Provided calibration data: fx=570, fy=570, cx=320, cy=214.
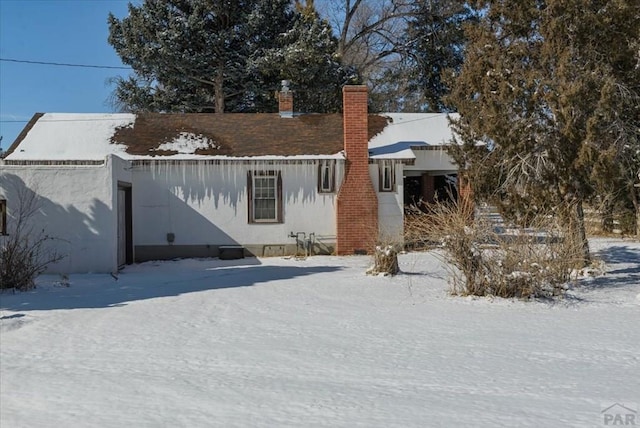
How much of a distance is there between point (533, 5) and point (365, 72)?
21556mm

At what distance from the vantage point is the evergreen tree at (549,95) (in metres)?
10.3

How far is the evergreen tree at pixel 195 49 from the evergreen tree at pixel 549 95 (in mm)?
16142

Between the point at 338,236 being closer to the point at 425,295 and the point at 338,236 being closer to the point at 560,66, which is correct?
the point at 425,295

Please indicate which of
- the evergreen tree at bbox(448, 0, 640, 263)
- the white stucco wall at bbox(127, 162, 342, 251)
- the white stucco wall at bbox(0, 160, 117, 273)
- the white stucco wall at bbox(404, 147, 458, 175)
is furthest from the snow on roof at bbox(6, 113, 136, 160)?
the evergreen tree at bbox(448, 0, 640, 263)

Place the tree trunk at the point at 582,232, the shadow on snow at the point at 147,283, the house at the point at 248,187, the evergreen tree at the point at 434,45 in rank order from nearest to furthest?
the shadow on snow at the point at 147,283, the tree trunk at the point at 582,232, the house at the point at 248,187, the evergreen tree at the point at 434,45

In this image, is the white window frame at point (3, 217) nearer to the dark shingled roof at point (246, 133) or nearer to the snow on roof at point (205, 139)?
Result: the snow on roof at point (205, 139)

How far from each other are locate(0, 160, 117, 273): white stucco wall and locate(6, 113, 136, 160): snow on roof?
356 cm

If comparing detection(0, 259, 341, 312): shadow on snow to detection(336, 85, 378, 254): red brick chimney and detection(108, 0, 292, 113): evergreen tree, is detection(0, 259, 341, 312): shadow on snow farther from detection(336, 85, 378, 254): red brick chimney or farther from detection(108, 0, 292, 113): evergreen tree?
detection(108, 0, 292, 113): evergreen tree

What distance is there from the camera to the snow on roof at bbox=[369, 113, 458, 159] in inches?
679

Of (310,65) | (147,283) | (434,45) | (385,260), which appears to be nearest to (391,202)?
(385,260)

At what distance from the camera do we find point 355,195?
648 inches

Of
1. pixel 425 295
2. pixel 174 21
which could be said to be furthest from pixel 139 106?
pixel 425 295

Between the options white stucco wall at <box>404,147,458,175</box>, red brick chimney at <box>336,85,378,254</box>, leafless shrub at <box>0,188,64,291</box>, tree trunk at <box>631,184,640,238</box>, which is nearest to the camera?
leafless shrub at <box>0,188,64,291</box>

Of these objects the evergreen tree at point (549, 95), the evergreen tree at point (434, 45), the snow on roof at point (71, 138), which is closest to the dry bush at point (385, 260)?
the evergreen tree at point (549, 95)
